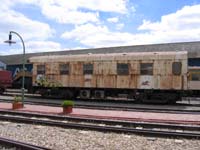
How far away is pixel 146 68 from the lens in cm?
2414

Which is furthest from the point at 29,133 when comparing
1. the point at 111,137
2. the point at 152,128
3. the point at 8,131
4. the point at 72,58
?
the point at 72,58

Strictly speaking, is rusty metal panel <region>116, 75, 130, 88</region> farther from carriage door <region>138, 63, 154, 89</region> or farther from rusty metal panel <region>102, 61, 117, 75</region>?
carriage door <region>138, 63, 154, 89</region>

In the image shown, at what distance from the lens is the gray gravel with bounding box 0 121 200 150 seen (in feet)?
32.6

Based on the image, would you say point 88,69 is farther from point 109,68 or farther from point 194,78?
point 194,78

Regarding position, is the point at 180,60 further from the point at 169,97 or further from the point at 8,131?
the point at 8,131

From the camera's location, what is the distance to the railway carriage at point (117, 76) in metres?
23.4

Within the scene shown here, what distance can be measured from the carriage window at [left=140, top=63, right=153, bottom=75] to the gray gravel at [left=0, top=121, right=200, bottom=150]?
12022 mm

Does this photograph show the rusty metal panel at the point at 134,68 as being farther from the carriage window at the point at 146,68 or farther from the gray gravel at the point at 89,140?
the gray gravel at the point at 89,140

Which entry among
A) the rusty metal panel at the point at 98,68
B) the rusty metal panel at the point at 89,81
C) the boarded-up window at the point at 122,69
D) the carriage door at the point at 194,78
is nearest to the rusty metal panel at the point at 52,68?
the rusty metal panel at the point at 89,81

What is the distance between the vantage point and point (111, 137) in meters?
11.4

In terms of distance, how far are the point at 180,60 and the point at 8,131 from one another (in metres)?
13.6

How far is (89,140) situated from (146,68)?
13873 mm

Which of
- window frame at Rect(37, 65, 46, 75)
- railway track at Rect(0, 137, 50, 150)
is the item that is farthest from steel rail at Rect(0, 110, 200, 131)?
window frame at Rect(37, 65, 46, 75)

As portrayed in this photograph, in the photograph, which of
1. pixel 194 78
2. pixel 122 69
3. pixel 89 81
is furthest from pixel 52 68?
pixel 194 78
